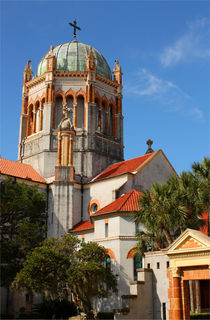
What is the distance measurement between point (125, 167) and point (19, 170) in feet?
38.0

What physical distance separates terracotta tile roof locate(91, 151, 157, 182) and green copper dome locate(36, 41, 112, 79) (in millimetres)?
13965

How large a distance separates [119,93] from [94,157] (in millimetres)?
11057

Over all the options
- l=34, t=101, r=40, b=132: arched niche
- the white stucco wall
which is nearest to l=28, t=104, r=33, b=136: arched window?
l=34, t=101, r=40, b=132: arched niche

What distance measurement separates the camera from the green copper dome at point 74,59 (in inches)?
1975

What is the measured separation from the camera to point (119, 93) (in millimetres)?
52312

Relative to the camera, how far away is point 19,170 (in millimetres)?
43312

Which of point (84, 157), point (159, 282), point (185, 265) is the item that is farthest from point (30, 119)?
point (185, 265)

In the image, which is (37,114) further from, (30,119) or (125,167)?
(125,167)

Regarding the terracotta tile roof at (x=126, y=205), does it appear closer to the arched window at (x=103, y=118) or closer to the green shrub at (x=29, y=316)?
the green shrub at (x=29, y=316)

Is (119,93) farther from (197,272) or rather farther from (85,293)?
(197,272)

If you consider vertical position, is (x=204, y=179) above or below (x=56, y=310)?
above

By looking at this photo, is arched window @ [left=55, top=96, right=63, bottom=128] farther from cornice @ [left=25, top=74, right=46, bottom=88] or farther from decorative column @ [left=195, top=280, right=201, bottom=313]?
decorative column @ [left=195, top=280, right=201, bottom=313]

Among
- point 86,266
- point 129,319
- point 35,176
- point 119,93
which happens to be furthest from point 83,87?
point 129,319

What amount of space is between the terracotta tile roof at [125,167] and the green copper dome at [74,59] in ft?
45.8
